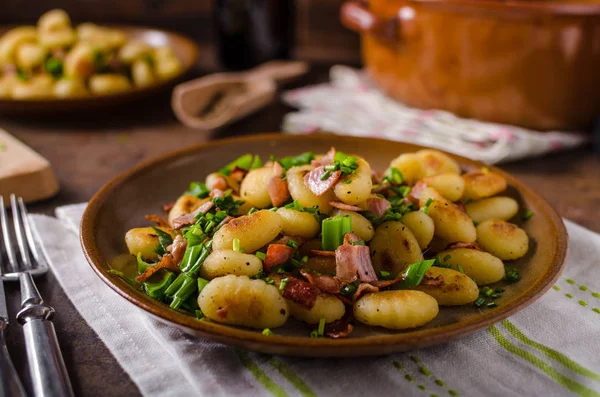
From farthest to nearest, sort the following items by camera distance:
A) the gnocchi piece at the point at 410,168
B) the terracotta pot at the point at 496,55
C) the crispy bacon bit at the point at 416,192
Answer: the terracotta pot at the point at 496,55, the gnocchi piece at the point at 410,168, the crispy bacon bit at the point at 416,192

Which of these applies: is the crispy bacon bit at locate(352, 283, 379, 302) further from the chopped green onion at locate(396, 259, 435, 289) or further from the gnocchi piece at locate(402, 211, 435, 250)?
the gnocchi piece at locate(402, 211, 435, 250)

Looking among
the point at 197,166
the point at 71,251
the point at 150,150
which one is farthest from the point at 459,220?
the point at 150,150

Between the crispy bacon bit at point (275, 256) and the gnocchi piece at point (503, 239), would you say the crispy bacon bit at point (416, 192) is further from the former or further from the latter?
the crispy bacon bit at point (275, 256)

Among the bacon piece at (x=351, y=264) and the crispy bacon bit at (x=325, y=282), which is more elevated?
the bacon piece at (x=351, y=264)

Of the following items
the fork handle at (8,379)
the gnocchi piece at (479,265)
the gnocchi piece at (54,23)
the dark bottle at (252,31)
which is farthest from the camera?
the dark bottle at (252,31)

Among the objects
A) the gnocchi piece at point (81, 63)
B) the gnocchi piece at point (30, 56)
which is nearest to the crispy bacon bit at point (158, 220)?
the gnocchi piece at point (81, 63)

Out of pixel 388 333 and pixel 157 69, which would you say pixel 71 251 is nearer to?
pixel 388 333

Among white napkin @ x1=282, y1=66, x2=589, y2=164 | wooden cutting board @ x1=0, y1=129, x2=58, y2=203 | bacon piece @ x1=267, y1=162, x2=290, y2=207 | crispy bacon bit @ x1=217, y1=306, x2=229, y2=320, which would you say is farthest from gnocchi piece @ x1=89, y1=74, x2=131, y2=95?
crispy bacon bit @ x1=217, y1=306, x2=229, y2=320

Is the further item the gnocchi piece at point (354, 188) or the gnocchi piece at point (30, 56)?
the gnocchi piece at point (30, 56)

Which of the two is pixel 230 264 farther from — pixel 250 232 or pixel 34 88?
pixel 34 88
